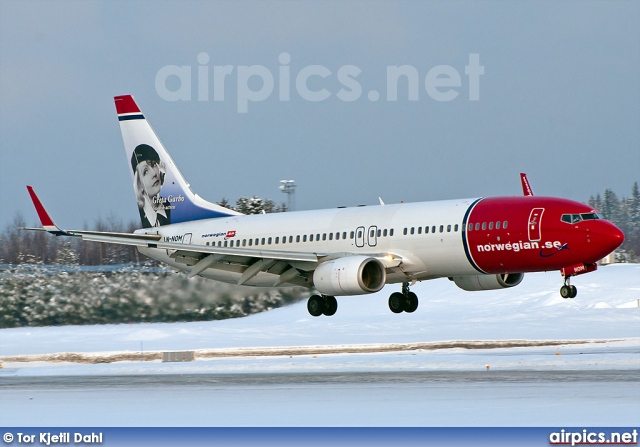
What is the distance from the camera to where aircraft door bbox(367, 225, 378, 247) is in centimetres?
4412

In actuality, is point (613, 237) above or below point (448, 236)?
below

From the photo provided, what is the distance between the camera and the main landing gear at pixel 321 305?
46.1m

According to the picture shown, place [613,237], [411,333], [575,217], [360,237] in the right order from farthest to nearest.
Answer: [411,333], [360,237], [575,217], [613,237]

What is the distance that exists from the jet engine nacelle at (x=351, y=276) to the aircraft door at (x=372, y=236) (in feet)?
3.44

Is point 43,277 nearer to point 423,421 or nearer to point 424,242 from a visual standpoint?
point 424,242

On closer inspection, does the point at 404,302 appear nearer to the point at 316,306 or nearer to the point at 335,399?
the point at 316,306

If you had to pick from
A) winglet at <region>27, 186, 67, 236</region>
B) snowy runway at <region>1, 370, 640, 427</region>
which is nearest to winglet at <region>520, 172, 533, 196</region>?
snowy runway at <region>1, 370, 640, 427</region>

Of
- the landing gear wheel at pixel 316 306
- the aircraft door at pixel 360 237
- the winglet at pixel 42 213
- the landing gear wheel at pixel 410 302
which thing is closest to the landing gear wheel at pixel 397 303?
the landing gear wheel at pixel 410 302

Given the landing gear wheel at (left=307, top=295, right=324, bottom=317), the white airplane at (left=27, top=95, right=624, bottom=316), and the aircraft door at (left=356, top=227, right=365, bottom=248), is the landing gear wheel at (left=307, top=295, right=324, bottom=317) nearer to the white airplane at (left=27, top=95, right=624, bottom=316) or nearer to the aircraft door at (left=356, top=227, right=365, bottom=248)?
the white airplane at (left=27, top=95, right=624, bottom=316)

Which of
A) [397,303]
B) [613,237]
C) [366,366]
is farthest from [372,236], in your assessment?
[613,237]

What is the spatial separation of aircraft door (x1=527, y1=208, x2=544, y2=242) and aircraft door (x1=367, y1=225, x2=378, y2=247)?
6386mm

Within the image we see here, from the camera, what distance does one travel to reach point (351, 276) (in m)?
42.5

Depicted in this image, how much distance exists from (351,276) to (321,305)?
13.0 feet

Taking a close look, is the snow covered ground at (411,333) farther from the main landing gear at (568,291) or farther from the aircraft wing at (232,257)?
the aircraft wing at (232,257)
